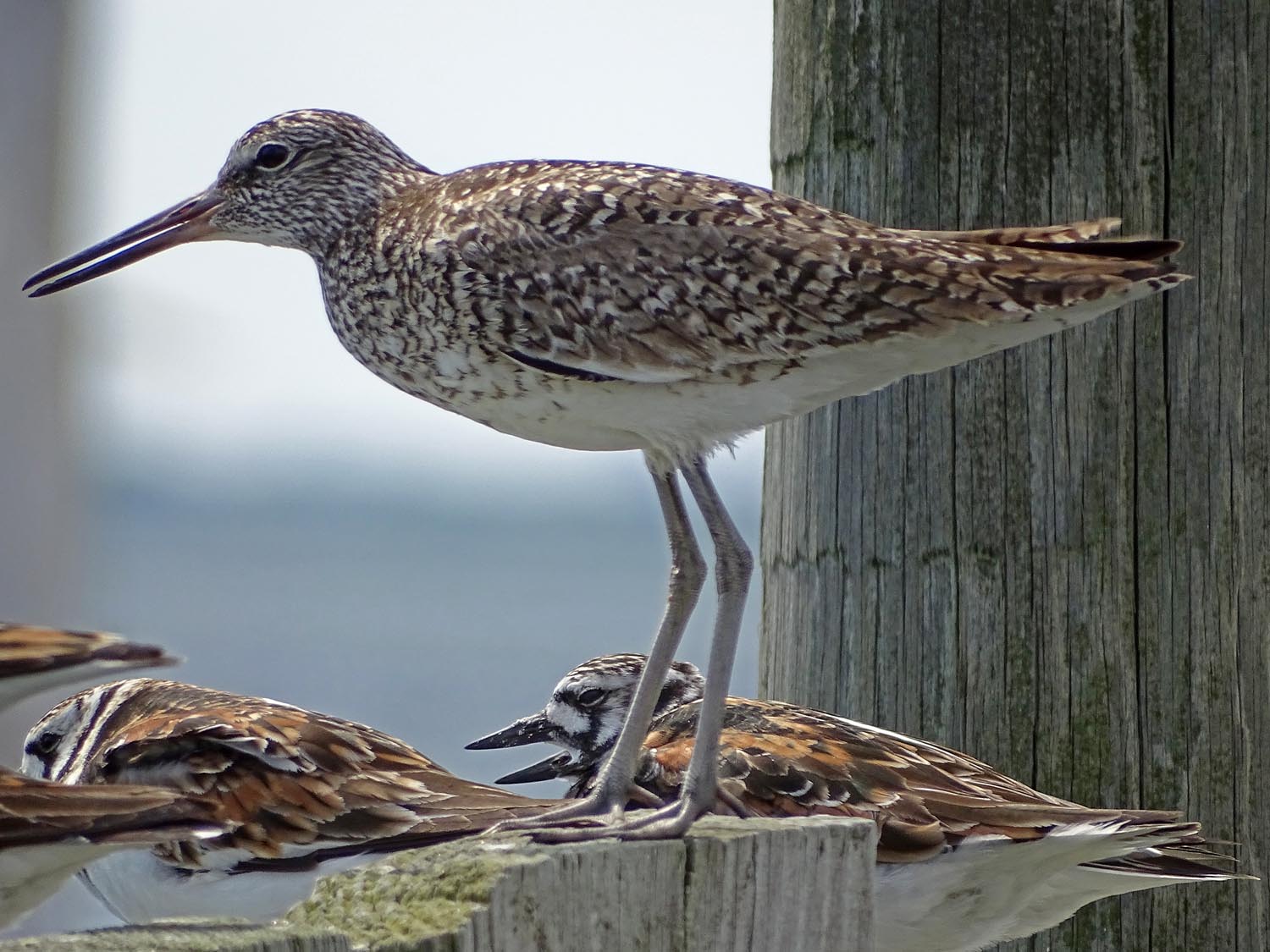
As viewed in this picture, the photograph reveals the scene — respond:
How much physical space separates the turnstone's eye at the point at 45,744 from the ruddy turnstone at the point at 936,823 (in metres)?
2.33

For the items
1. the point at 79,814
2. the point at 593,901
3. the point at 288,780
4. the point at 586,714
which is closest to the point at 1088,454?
the point at 593,901

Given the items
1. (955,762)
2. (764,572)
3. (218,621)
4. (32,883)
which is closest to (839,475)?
(764,572)

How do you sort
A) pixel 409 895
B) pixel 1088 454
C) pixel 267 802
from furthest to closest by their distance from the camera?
pixel 267 802, pixel 1088 454, pixel 409 895

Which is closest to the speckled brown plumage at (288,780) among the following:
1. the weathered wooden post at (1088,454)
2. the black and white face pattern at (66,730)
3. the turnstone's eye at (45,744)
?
the black and white face pattern at (66,730)

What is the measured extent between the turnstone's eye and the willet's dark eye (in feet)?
7.39

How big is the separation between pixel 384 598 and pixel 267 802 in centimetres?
7359

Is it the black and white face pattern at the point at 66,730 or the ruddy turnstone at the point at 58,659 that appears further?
the black and white face pattern at the point at 66,730

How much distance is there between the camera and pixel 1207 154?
3959mm

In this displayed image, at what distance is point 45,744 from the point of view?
5852 millimetres

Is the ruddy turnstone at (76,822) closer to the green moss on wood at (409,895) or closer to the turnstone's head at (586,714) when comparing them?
the green moss on wood at (409,895)

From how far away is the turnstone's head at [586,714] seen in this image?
5.57m

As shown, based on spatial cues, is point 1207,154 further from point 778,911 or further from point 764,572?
point 778,911

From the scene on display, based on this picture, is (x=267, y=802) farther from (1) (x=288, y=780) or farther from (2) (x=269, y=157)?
(2) (x=269, y=157)

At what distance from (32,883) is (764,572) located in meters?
2.10
